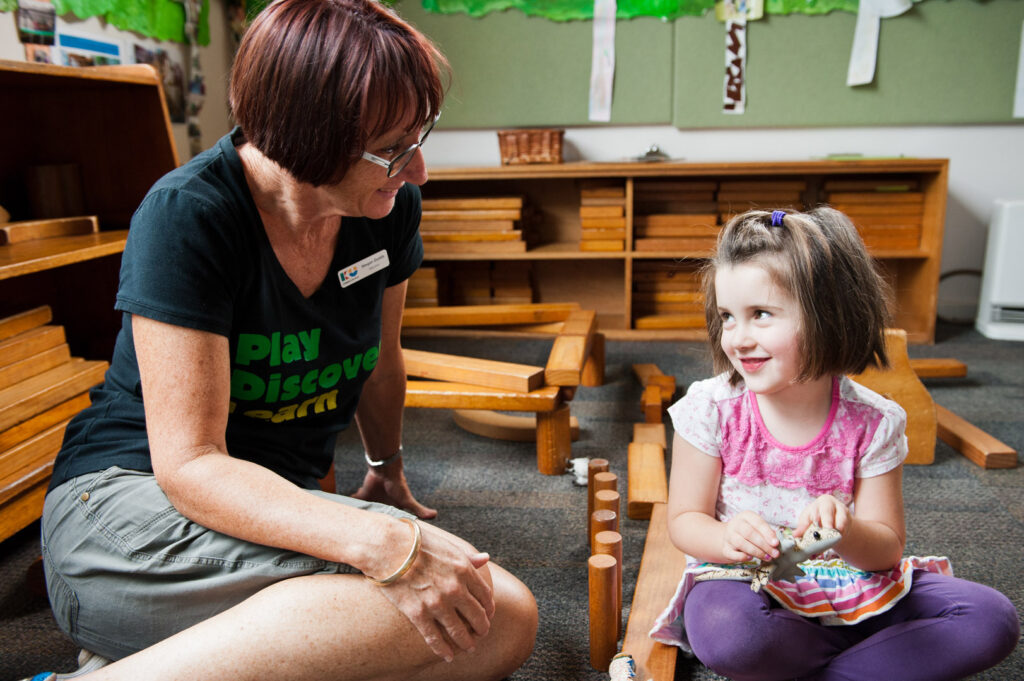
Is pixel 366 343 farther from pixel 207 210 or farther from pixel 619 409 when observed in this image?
pixel 619 409

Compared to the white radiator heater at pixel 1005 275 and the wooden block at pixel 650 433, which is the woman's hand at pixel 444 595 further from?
the white radiator heater at pixel 1005 275

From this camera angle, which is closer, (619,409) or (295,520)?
(295,520)

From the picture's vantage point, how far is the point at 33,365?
5.54 feet

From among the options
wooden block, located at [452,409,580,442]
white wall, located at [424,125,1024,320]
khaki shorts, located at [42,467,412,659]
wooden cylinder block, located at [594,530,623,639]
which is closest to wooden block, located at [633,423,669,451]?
wooden block, located at [452,409,580,442]

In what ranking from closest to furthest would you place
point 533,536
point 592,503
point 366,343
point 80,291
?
point 366,343, point 592,503, point 533,536, point 80,291

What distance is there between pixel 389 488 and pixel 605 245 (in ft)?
6.53

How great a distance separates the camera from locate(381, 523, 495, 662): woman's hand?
2.94 ft

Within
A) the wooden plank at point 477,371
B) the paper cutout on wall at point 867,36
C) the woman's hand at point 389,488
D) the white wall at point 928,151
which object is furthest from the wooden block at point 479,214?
the woman's hand at point 389,488

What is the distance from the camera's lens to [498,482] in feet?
6.28

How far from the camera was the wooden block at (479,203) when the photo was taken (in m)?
3.35

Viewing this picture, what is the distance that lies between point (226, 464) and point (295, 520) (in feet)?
0.35

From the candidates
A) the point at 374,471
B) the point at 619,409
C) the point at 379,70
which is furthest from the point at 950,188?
the point at 379,70

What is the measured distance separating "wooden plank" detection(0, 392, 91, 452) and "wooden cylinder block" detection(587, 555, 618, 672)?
1091 millimetres

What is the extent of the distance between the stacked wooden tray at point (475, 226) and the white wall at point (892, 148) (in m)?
0.52
